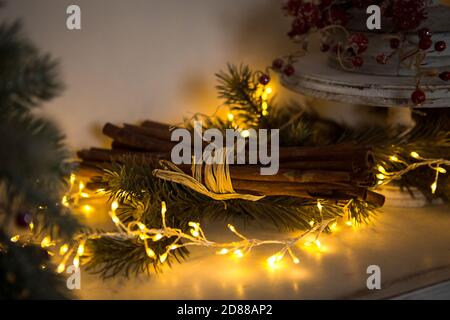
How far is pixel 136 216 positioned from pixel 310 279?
228 millimetres

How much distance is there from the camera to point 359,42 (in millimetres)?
938

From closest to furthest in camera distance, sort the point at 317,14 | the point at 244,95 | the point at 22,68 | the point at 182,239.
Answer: the point at 22,68, the point at 182,239, the point at 317,14, the point at 244,95

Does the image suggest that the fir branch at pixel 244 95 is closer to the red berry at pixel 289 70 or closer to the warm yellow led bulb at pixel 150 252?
the red berry at pixel 289 70

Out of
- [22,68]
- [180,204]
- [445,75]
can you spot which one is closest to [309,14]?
[445,75]

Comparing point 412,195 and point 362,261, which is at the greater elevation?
point 412,195

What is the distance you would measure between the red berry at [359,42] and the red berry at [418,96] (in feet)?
0.34

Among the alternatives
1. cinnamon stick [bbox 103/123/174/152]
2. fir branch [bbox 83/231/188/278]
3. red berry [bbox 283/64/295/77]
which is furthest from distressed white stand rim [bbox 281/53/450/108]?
fir branch [bbox 83/231/188/278]

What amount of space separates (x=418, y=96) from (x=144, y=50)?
469mm

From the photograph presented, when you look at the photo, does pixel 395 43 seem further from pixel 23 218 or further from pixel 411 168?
pixel 23 218

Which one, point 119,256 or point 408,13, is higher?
point 408,13

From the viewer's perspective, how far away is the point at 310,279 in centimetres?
75

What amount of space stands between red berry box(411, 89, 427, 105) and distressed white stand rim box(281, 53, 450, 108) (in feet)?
0.07

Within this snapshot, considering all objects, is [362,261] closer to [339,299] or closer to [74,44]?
[339,299]
